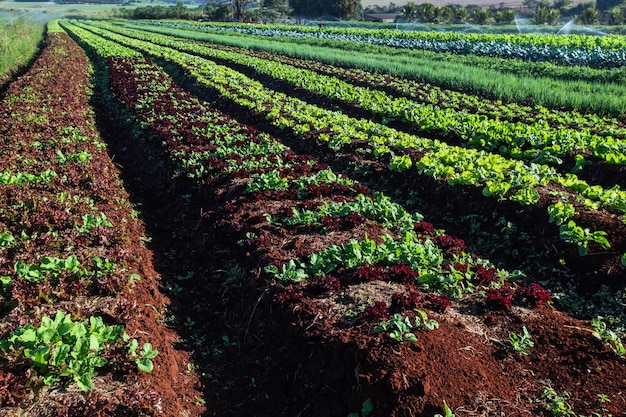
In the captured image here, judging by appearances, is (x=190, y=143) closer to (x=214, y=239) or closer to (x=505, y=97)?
(x=214, y=239)

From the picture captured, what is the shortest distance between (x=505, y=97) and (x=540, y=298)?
12.5 m

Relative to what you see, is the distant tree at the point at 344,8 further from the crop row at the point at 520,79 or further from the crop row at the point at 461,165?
the crop row at the point at 461,165

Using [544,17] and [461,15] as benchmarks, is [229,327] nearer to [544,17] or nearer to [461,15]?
[544,17]

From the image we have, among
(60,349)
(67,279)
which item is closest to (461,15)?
(67,279)

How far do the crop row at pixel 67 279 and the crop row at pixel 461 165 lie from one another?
4.68 m

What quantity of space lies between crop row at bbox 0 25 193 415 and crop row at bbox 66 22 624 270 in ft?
15.3

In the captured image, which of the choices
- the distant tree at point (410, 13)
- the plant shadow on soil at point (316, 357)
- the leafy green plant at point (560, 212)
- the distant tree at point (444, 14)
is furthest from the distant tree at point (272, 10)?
the plant shadow on soil at point (316, 357)

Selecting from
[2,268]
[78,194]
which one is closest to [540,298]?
[2,268]

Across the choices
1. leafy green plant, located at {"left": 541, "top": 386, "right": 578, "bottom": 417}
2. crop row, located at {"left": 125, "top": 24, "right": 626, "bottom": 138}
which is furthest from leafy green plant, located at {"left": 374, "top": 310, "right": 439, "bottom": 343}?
crop row, located at {"left": 125, "top": 24, "right": 626, "bottom": 138}

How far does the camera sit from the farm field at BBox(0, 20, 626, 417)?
4098 mm

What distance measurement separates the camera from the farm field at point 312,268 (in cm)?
410

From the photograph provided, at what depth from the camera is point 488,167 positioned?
322 inches

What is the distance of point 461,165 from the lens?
27.8ft

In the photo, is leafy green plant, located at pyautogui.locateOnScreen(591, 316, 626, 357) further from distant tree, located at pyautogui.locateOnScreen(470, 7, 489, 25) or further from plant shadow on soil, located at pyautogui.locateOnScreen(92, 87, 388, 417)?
distant tree, located at pyautogui.locateOnScreen(470, 7, 489, 25)
